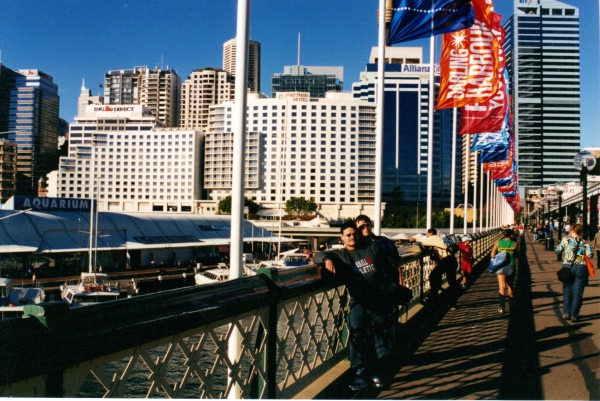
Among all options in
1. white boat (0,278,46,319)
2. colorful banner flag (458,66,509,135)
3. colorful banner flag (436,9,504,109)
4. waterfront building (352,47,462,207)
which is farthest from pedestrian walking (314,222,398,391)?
waterfront building (352,47,462,207)

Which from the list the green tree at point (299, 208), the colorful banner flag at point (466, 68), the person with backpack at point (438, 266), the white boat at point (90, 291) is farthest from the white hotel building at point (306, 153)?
the person with backpack at point (438, 266)

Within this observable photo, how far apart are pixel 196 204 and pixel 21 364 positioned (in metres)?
156

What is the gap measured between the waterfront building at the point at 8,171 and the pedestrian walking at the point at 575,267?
338 feet

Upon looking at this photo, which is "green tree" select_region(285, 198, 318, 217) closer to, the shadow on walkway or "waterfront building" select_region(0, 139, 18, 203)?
"waterfront building" select_region(0, 139, 18, 203)

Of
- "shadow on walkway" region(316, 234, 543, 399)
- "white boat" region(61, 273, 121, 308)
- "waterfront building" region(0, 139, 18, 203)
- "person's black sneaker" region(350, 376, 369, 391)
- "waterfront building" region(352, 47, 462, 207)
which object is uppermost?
"waterfront building" region(352, 47, 462, 207)

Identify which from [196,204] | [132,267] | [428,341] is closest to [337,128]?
[196,204]

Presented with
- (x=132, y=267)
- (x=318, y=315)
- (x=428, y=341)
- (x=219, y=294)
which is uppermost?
(x=219, y=294)

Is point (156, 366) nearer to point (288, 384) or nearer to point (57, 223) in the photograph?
point (288, 384)

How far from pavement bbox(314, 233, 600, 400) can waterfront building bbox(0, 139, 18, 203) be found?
102 metres

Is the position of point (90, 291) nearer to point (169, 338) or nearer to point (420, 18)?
point (420, 18)

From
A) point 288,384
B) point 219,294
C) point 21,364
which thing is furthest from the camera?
point 288,384

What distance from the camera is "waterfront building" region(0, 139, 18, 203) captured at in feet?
339

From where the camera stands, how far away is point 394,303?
5.93m

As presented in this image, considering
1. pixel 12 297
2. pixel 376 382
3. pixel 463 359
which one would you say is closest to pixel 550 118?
pixel 12 297
